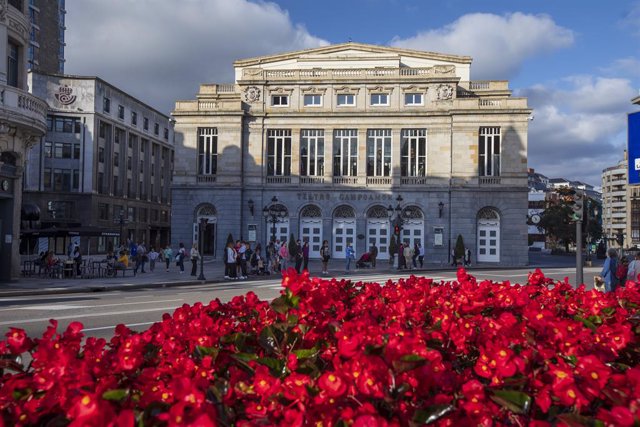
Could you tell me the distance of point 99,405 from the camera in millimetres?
2238

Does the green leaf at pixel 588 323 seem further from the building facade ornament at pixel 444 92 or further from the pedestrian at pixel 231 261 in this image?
the building facade ornament at pixel 444 92

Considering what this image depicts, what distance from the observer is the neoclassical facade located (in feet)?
140

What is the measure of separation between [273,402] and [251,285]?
21.7 m

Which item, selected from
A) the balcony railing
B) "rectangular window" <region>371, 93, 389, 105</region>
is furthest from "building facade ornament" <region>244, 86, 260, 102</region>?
the balcony railing

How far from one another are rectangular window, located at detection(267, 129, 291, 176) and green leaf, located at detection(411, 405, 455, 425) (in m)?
43.1

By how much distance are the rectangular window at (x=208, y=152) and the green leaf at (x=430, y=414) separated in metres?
43.8

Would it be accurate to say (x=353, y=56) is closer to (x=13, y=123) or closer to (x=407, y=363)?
(x=13, y=123)

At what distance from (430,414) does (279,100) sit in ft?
147

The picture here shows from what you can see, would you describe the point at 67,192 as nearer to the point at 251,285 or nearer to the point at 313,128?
the point at 313,128

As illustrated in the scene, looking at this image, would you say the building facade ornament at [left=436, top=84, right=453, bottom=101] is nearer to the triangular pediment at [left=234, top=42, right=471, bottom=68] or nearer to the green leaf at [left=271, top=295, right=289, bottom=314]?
the triangular pediment at [left=234, top=42, right=471, bottom=68]

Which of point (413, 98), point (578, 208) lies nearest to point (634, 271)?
point (578, 208)

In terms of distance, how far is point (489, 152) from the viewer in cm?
4272

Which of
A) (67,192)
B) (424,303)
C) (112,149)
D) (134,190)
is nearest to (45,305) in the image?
(424,303)

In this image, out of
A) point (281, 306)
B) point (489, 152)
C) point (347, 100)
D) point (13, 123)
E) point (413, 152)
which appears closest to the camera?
point (281, 306)
